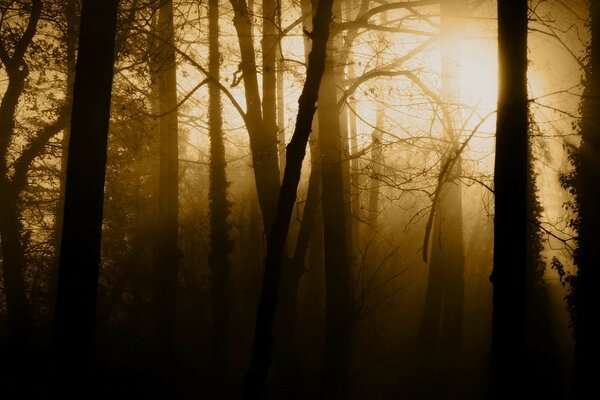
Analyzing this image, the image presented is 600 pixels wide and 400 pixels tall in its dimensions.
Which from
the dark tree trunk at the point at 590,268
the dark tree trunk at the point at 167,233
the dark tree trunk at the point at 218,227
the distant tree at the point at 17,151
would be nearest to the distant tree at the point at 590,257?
the dark tree trunk at the point at 590,268

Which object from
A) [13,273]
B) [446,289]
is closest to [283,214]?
[446,289]

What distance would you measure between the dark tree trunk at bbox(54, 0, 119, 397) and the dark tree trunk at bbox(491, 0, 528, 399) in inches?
182

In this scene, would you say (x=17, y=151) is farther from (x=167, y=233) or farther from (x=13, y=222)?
(x=167, y=233)

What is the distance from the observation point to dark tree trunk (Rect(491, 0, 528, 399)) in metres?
5.29

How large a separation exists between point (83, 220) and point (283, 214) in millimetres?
2461

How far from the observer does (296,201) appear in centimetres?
1239

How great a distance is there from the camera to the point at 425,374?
12.6 meters

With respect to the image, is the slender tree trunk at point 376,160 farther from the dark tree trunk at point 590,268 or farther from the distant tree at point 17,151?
the distant tree at point 17,151

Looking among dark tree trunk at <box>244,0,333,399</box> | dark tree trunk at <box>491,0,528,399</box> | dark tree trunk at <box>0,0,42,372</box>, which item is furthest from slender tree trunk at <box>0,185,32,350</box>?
dark tree trunk at <box>491,0,528,399</box>

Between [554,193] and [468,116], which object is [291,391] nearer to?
[468,116]

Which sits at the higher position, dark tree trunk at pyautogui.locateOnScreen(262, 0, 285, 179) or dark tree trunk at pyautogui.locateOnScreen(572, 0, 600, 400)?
dark tree trunk at pyautogui.locateOnScreen(262, 0, 285, 179)

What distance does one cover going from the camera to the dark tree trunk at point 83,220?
5.51m

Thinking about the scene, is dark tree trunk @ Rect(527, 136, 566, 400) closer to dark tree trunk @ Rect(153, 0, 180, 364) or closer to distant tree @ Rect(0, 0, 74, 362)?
dark tree trunk @ Rect(153, 0, 180, 364)

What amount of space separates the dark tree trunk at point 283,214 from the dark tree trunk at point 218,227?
266 inches
